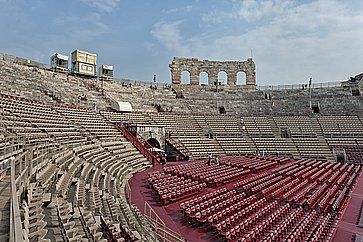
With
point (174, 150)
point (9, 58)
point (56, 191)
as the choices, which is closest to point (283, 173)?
point (174, 150)

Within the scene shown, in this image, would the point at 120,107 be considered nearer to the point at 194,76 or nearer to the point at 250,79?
the point at 194,76

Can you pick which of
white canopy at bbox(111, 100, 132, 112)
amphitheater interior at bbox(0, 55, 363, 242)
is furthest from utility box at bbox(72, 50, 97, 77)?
white canopy at bbox(111, 100, 132, 112)

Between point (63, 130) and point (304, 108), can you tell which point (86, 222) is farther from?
point (304, 108)

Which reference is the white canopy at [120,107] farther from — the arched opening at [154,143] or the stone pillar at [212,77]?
the stone pillar at [212,77]

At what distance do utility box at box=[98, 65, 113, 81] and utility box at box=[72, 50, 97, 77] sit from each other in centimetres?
90

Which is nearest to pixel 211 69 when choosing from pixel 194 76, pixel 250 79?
pixel 194 76

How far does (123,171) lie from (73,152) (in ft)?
11.7

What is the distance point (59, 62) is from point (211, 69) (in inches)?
838

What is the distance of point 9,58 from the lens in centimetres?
3019

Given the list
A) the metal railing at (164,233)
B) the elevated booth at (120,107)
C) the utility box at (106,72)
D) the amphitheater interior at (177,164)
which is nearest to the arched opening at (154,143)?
the amphitheater interior at (177,164)

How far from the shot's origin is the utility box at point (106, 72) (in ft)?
132

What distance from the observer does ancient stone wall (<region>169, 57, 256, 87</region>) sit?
146ft

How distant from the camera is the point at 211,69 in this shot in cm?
4462

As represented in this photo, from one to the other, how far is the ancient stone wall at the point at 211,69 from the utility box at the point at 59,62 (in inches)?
593
